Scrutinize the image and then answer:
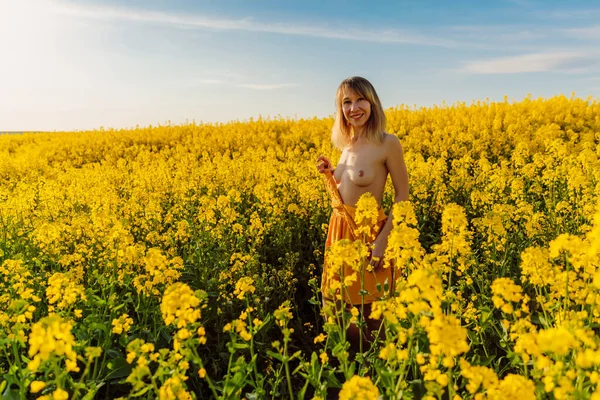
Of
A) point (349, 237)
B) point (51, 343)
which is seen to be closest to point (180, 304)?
point (51, 343)

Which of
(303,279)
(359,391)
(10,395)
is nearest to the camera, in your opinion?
(359,391)

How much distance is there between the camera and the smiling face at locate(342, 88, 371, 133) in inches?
144

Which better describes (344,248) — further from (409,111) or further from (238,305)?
(409,111)

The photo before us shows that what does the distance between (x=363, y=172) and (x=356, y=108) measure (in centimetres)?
48

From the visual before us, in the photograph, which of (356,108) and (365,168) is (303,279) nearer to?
(365,168)

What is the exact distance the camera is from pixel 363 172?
367 cm

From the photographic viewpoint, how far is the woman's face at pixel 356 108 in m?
3.67

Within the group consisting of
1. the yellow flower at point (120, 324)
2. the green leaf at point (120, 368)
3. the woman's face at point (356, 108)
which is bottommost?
the green leaf at point (120, 368)

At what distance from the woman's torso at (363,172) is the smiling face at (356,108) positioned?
0.17m

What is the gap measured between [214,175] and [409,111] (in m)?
8.52

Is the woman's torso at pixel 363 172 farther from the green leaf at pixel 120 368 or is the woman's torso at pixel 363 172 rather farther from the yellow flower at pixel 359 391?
the yellow flower at pixel 359 391

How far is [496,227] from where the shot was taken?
3598mm

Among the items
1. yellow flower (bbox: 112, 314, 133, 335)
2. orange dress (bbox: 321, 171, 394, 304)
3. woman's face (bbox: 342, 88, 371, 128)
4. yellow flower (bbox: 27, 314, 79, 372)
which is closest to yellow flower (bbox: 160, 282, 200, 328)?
yellow flower (bbox: 27, 314, 79, 372)

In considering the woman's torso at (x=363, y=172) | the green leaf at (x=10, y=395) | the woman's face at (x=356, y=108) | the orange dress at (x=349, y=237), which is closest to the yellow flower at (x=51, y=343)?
the green leaf at (x=10, y=395)
